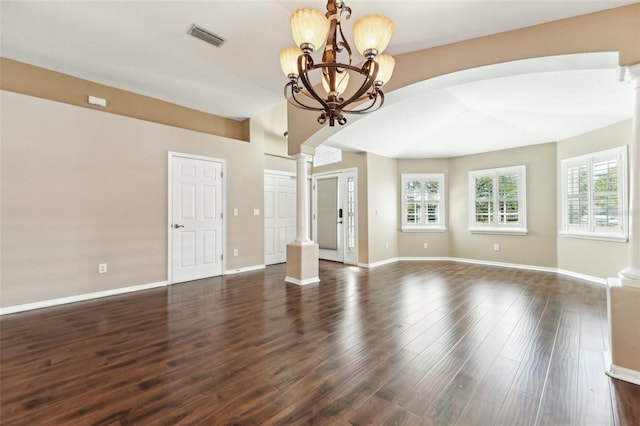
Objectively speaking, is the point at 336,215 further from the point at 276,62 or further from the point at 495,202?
the point at 276,62

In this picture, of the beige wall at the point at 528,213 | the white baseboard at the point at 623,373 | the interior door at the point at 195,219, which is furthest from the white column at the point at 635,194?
the interior door at the point at 195,219

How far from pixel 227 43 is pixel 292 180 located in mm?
3815

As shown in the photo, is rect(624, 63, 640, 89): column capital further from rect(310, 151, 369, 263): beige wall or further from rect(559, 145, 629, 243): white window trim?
rect(310, 151, 369, 263): beige wall

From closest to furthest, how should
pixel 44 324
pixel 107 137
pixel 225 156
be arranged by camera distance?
pixel 44 324
pixel 107 137
pixel 225 156

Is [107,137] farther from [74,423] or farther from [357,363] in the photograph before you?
[357,363]

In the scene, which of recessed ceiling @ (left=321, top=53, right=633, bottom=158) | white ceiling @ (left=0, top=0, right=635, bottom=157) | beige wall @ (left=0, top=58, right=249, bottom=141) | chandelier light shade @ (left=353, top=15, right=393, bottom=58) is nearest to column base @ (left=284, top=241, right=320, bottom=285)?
recessed ceiling @ (left=321, top=53, right=633, bottom=158)

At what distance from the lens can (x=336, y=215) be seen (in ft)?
21.7

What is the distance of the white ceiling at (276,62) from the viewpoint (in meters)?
2.47

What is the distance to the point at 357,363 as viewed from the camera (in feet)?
6.98

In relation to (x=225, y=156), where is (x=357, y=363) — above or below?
below

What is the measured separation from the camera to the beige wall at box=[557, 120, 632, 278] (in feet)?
13.9

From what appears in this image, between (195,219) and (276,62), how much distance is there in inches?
114

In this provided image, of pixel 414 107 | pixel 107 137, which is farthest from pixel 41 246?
pixel 414 107

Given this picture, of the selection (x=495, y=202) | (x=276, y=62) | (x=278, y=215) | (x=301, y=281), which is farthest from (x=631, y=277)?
(x=278, y=215)
